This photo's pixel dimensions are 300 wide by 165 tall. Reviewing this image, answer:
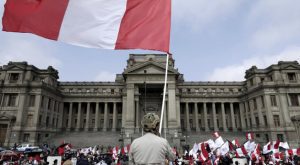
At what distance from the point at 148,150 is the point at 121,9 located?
16.5 feet

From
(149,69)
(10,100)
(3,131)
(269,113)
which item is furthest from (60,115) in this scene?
(269,113)

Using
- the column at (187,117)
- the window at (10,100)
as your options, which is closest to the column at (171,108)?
the column at (187,117)

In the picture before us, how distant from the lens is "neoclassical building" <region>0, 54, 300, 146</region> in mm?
48281

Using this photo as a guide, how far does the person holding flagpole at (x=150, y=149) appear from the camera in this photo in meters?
2.97

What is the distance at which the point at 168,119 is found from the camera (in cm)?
5134

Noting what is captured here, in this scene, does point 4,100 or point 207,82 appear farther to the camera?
point 207,82

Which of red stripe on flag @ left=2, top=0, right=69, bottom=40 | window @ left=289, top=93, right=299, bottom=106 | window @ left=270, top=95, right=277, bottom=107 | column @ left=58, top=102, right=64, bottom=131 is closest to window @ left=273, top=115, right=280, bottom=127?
window @ left=270, top=95, right=277, bottom=107

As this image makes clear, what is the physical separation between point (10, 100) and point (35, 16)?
51953mm

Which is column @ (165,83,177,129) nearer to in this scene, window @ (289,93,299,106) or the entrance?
window @ (289,93,299,106)

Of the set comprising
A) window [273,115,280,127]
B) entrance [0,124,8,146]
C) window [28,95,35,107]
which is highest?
window [28,95,35,107]

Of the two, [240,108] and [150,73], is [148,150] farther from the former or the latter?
[240,108]

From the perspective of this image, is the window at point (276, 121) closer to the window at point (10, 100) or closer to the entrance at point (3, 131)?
the window at point (10, 100)

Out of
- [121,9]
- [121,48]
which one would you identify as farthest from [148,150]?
[121,9]

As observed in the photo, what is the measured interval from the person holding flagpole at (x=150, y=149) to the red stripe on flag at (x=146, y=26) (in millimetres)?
3570
